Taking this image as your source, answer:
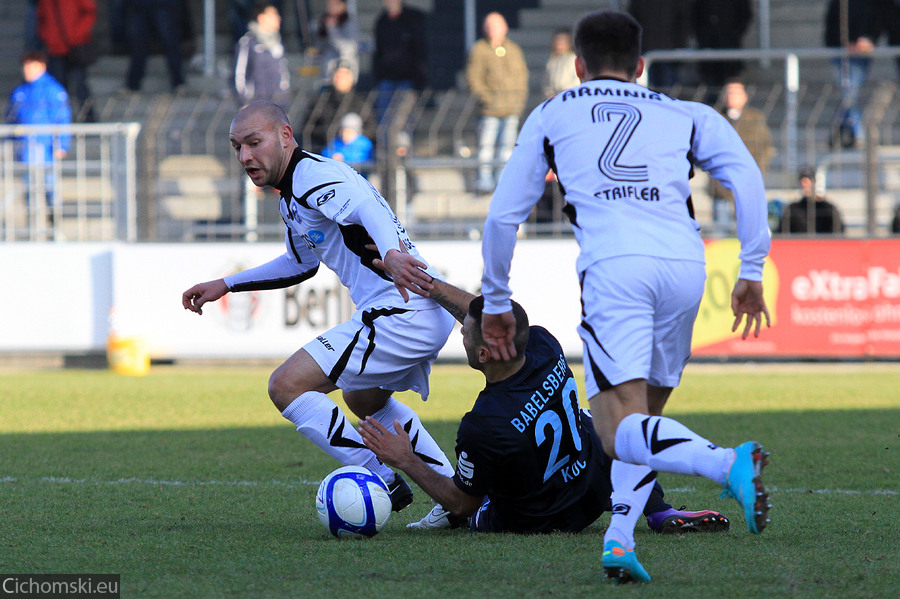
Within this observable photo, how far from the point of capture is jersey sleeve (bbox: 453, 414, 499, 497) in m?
4.68

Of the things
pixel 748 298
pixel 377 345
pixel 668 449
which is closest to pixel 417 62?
pixel 377 345

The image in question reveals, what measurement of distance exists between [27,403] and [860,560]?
25.7ft

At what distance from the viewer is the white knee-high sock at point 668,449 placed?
12.3ft

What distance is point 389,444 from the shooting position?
196 inches

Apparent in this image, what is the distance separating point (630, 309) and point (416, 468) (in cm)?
135

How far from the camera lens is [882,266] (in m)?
12.7

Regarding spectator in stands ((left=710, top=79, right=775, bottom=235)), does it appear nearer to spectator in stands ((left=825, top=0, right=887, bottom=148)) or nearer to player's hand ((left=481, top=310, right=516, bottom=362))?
spectator in stands ((left=825, top=0, right=887, bottom=148))

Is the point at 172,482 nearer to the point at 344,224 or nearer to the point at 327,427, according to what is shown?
the point at 327,427

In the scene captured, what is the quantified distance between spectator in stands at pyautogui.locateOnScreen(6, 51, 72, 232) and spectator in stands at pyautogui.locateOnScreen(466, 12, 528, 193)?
16.0ft

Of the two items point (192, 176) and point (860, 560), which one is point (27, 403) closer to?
point (192, 176)

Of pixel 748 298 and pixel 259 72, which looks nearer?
pixel 748 298

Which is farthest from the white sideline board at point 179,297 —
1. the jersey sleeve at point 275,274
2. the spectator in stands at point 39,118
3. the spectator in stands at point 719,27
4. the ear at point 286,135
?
the ear at point 286,135

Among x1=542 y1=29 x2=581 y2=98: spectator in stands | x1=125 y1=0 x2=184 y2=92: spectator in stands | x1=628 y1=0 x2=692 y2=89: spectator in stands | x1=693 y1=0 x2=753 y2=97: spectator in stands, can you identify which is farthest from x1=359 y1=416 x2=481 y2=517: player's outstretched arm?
x1=125 y1=0 x2=184 y2=92: spectator in stands

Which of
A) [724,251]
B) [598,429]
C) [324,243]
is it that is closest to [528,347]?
[598,429]
